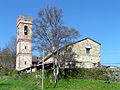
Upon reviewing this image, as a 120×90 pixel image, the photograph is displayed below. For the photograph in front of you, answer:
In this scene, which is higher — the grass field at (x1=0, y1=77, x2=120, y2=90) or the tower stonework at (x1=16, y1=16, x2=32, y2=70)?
the tower stonework at (x1=16, y1=16, x2=32, y2=70)

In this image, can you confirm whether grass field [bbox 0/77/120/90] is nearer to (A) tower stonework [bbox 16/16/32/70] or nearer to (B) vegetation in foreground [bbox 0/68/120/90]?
(B) vegetation in foreground [bbox 0/68/120/90]

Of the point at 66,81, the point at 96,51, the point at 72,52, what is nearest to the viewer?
the point at 66,81

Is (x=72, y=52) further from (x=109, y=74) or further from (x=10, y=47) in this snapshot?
(x=10, y=47)

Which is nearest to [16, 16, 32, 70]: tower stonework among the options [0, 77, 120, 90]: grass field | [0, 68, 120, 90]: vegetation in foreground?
[0, 68, 120, 90]: vegetation in foreground

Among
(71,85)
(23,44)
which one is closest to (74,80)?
(71,85)

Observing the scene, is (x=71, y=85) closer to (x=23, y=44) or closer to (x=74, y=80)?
(x=74, y=80)

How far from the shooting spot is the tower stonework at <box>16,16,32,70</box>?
82.8 meters

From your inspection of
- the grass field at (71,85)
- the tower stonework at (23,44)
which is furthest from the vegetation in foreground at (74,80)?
the tower stonework at (23,44)

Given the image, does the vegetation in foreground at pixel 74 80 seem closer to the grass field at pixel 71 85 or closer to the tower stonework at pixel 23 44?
the grass field at pixel 71 85

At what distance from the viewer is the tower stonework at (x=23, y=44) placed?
8281 cm

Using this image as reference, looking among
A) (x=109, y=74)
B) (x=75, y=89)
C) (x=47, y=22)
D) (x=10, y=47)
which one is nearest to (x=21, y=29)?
(x=10, y=47)

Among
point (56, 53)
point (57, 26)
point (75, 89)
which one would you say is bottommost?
point (75, 89)

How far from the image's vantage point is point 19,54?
3278 inches

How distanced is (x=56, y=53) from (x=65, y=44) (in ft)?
6.97
